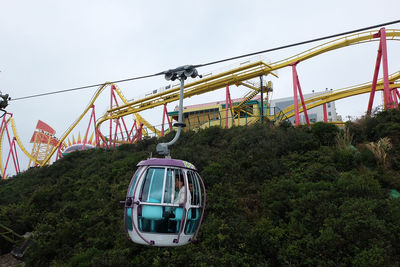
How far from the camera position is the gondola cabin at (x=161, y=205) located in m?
6.53

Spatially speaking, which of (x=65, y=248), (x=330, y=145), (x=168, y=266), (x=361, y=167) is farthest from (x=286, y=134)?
(x=65, y=248)

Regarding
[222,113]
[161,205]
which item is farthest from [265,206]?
[222,113]

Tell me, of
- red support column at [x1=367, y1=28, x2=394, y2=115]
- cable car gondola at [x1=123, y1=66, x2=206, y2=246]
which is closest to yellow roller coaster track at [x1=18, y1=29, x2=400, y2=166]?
red support column at [x1=367, y1=28, x2=394, y2=115]

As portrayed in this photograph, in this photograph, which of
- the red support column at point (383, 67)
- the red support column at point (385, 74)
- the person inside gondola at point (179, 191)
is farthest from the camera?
the red support column at point (383, 67)

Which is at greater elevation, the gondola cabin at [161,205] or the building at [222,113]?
the building at [222,113]

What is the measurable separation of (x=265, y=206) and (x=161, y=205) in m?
6.46

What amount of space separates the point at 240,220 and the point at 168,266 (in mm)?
3293

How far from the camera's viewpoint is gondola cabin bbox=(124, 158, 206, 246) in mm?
6531

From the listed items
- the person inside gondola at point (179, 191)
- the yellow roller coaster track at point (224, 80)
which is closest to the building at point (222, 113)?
the yellow roller coaster track at point (224, 80)

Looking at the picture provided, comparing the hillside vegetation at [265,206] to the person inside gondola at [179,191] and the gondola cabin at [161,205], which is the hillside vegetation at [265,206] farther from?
the person inside gondola at [179,191]

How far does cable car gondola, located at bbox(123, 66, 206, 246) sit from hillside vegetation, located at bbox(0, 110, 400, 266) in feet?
12.9

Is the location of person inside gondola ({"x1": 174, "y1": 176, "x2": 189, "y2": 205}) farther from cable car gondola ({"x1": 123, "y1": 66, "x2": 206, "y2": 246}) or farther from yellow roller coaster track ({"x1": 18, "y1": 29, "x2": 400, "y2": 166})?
yellow roller coaster track ({"x1": 18, "y1": 29, "x2": 400, "y2": 166})

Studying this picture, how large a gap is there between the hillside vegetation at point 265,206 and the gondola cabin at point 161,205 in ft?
13.0

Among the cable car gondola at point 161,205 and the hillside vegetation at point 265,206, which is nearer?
the cable car gondola at point 161,205
